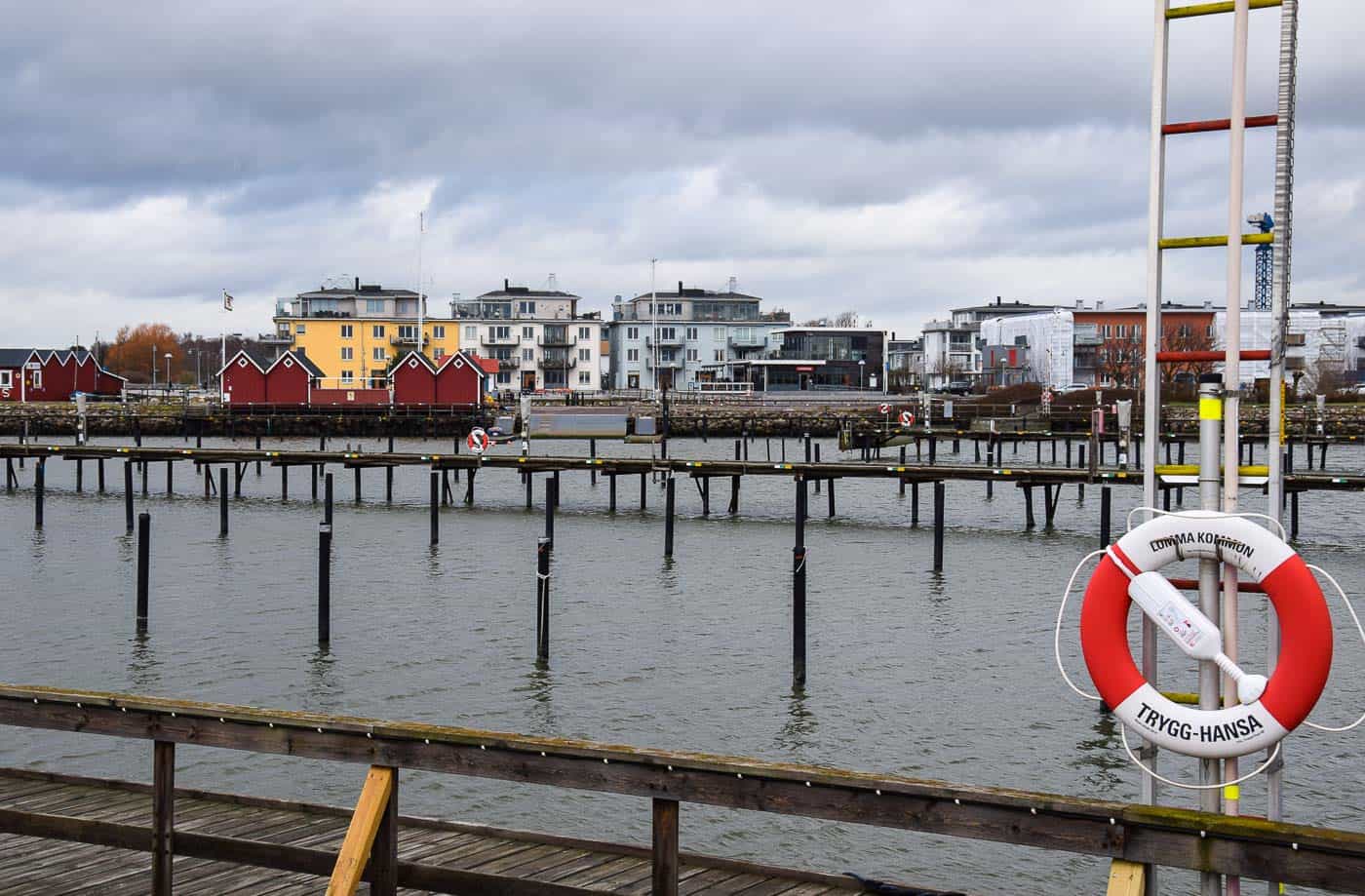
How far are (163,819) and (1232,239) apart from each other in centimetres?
668

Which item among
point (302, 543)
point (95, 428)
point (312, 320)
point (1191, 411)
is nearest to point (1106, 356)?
point (1191, 411)

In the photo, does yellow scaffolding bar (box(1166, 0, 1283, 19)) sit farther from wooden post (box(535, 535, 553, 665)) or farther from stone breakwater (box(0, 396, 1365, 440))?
stone breakwater (box(0, 396, 1365, 440))

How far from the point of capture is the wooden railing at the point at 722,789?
5.76m

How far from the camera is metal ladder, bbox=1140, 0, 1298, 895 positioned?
275 inches

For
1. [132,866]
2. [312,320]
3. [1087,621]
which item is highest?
[312,320]

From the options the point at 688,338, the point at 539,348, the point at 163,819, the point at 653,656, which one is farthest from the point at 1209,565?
the point at 688,338

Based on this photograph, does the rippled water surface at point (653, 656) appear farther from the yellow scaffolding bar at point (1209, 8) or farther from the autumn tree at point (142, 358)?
the autumn tree at point (142, 358)

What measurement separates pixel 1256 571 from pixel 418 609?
20.3 metres

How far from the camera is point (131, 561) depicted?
31.5 m

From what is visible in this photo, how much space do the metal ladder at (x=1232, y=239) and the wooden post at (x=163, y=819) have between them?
5347mm

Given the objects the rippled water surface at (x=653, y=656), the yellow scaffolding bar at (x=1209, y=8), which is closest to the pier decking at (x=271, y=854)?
the rippled water surface at (x=653, y=656)

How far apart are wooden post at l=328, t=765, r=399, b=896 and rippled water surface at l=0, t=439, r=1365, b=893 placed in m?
5.98

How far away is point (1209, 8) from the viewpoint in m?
7.54

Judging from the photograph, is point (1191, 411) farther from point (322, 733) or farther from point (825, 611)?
point (322, 733)
